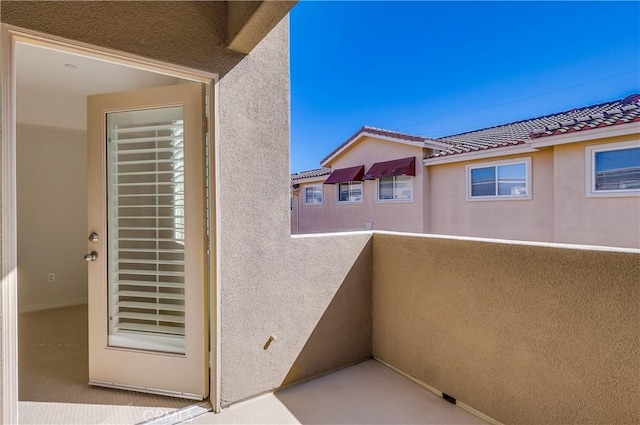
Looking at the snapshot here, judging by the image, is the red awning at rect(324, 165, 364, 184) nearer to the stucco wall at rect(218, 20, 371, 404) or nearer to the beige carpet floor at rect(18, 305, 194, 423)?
the stucco wall at rect(218, 20, 371, 404)

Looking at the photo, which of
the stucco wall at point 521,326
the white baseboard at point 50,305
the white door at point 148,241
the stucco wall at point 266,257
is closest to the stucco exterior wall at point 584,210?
the stucco wall at point 521,326

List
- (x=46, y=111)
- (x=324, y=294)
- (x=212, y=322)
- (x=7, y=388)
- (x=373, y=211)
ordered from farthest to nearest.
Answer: (x=373, y=211), (x=46, y=111), (x=324, y=294), (x=212, y=322), (x=7, y=388)

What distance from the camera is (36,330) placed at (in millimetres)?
3613

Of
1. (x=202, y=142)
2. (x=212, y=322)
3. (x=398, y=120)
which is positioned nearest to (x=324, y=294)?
(x=212, y=322)

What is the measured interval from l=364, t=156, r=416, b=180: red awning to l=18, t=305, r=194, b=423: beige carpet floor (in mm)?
7547

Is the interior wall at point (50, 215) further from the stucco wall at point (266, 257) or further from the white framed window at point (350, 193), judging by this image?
the white framed window at point (350, 193)

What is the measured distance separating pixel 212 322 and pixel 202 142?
52.4 inches

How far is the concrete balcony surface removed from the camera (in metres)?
2.12

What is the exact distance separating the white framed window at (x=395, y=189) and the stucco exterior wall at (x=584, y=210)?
354cm

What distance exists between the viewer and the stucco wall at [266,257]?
2229 millimetres

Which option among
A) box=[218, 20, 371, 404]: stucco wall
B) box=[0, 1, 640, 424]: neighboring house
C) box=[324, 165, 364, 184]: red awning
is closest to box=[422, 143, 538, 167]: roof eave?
box=[324, 165, 364, 184]: red awning

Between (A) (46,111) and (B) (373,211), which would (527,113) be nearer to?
(B) (373,211)

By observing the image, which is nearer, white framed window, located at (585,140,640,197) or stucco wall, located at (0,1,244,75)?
stucco wall, located at (0,1,244,75)

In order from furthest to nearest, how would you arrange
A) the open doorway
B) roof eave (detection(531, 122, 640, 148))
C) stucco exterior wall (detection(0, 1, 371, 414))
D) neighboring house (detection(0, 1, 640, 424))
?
roof eave (detection(531, 122, 640, 148)) < the open doorway < stucco exterior wall (detection(0, 1, 371, 414)) < neighboring house (detection(0, 1, 640, 424))
